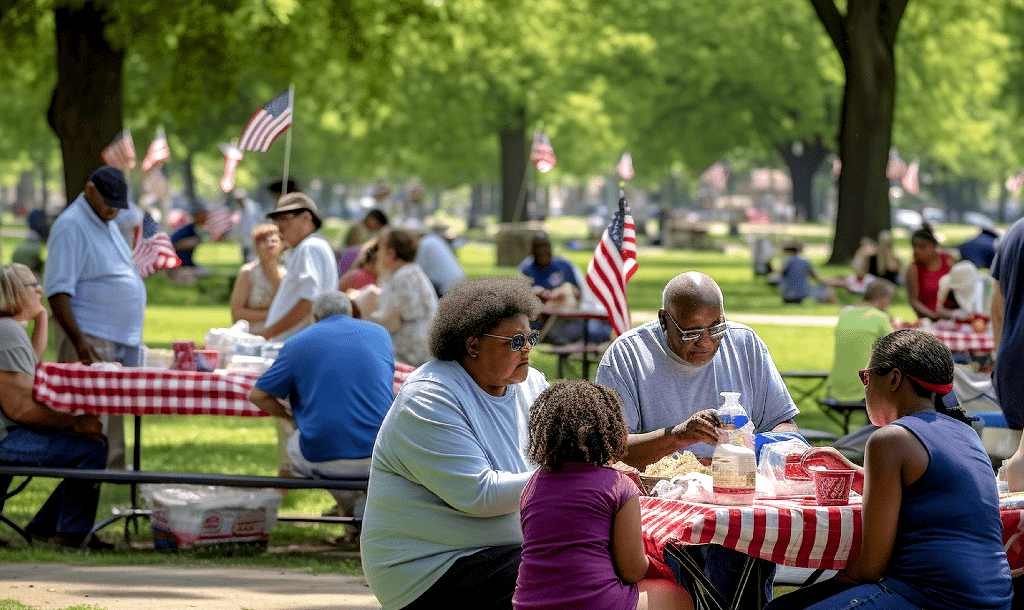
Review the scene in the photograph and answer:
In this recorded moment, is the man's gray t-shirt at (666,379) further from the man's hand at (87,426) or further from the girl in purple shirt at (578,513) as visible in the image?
the man's hand at (87,426)

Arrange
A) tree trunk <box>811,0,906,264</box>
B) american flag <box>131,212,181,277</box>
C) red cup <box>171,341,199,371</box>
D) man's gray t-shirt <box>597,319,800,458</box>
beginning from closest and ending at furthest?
man's gray t-shirt <box>597,319,800,458</box> → red cup <box>171,341,199,371</box> → american flag <box>131,212,181,277</box> → tree trunk <box>811,0,906,264</box>

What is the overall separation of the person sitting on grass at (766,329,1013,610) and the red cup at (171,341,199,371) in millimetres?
4888

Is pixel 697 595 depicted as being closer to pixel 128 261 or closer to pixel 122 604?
pixel 122 604

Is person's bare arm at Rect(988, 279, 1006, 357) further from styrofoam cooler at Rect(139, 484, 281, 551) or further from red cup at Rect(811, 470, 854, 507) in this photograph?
styrofoam cooler at Rect(139, 484, 281, 551)

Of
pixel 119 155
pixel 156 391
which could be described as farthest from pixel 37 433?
pixel 119 155

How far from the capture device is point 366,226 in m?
14.9

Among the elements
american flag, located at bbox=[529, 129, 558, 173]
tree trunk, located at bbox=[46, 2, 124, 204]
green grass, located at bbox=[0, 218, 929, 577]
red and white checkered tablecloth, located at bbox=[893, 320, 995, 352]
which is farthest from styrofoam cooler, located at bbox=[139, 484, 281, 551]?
tree trunk, located at bbox=[46, 2, 124, 204]

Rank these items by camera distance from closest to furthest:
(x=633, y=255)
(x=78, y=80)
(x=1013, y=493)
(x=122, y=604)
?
(x=1013, y=493) < (x=122, y=604) < (x=633, y=255) < (x=78, y=80)

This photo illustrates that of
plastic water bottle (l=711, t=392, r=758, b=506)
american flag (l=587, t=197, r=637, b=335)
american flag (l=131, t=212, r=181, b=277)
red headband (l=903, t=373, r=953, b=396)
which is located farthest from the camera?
american flag (l=131, t=212, r=181, b=277)

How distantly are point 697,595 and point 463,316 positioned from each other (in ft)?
3.82

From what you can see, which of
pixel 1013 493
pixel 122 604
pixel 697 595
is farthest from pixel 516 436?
pixel 122 604

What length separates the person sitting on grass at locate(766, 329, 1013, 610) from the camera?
13.8ft

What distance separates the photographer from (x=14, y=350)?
7676 mm

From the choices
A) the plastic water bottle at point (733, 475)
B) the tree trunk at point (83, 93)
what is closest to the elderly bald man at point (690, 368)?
the plastic water bottle at point (733, 475)
